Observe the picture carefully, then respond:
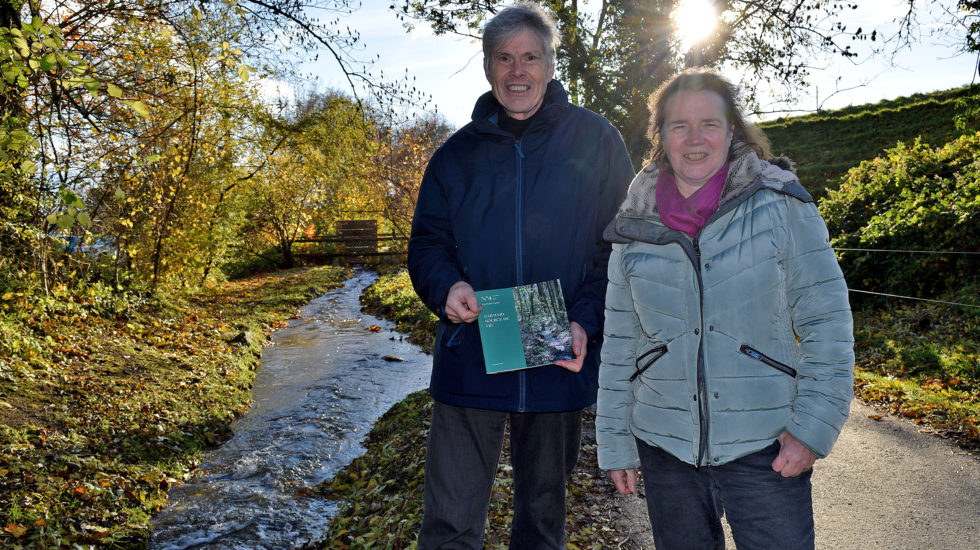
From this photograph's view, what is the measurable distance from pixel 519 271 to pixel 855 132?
2685 cm

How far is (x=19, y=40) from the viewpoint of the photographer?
3.09 metres

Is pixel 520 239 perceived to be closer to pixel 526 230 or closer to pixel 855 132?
pixel 526 230

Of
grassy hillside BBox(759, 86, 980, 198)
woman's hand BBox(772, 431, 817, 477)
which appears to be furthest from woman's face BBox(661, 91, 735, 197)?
grassy hillside BBox(759, 86, 980, 198)

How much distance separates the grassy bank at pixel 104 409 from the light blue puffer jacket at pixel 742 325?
458 cm

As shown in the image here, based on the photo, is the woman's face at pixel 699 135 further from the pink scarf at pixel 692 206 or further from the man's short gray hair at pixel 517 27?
the man's short gray hair at pixel 517 27

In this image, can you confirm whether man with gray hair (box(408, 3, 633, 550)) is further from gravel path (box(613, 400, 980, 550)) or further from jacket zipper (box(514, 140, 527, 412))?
gravel path (box(613, 400, 980, 550))

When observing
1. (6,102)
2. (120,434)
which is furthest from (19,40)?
(120,434)

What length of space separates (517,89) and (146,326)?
9.95m

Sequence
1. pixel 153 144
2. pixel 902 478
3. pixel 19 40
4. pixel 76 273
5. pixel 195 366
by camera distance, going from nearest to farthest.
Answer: pixel 19 40 → pixel 902 478 → pixel 195 366 → pixel 76 273 → pixel 153 144

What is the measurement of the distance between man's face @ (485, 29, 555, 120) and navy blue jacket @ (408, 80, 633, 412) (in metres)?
Answer: 0.07

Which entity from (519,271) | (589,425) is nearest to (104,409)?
(589,425)

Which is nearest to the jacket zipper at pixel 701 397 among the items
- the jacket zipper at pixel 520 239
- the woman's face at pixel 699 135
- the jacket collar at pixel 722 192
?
the jacket collar at pixel 722 192

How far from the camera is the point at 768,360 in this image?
74.4 inches

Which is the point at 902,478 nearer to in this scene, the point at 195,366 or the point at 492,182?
the point at 492,182
